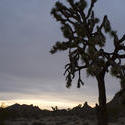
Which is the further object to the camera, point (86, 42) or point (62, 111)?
point (62, 111)

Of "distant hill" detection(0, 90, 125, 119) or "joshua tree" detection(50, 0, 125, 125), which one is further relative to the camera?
"distant hill" detection(0, 90, 125, 119)

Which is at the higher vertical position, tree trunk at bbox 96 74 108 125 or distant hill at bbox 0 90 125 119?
distant hill at bbox 0 90 125 119

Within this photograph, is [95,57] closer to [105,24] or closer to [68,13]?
[105,24]

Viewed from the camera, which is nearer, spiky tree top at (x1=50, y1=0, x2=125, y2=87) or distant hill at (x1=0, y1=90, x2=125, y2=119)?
spiky tree top at (x1=50, y1=0, x2=125, y2=87)

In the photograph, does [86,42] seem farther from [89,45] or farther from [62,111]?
[62,111]

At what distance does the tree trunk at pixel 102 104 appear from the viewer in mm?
16562

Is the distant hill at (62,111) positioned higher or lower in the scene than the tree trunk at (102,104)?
higher

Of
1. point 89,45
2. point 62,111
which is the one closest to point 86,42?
point 89,45

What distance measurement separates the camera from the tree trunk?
54.3ft

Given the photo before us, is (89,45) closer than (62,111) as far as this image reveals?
Yes

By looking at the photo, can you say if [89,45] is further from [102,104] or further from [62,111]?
[62,111]

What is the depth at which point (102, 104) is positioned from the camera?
16703mm

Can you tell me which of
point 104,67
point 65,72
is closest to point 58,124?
Result: point 65,72

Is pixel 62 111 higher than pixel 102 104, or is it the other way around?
pixel 62 111
